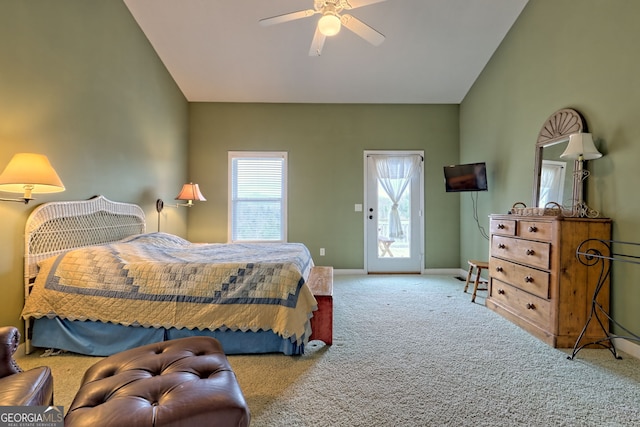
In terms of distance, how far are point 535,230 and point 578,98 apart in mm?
1242

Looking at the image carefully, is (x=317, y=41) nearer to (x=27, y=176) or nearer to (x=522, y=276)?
(x=27, y=176)

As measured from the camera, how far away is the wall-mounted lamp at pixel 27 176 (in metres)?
1.77

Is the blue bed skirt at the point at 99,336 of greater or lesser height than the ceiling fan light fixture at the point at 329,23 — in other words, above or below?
below

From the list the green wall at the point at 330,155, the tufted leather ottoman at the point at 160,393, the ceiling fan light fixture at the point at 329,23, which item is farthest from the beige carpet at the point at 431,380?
the ceiling fan light fixture at the point at 329,23

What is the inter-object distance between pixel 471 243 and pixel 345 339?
2982 millimetres

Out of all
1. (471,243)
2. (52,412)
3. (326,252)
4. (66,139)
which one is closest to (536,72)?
(471,243)

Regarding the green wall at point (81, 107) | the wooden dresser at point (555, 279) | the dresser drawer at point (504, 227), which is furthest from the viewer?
the dresser drawer at point (504, 227)

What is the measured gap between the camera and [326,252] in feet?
15.7

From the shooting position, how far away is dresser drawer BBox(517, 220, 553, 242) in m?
2.37

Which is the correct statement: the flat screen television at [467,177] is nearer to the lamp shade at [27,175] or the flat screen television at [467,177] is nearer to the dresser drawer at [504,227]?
the dresser drawer at [504,227]

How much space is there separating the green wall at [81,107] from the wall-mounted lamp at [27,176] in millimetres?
224

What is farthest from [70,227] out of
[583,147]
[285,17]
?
[583,147]

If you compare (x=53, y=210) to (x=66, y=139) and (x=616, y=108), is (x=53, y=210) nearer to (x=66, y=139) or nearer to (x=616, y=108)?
(x=66, y=139)

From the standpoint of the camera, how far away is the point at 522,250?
8.74 ft
